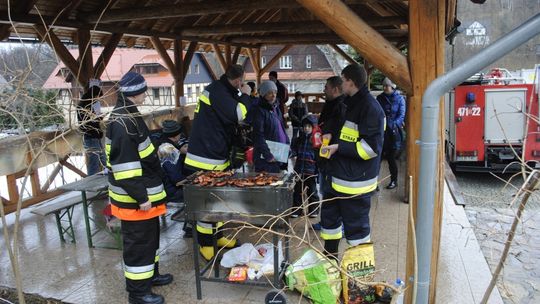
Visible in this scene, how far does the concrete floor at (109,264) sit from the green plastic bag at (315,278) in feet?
0.60

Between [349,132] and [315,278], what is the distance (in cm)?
126

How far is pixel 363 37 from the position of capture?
8.80 ft

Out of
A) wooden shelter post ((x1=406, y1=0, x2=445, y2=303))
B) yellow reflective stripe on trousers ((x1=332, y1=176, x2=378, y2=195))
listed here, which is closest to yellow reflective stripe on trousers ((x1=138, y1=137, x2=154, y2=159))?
yellow reflective stripe on trousers ((x1=332, y1=176, x2=378, y2=195))

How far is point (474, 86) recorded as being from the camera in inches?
364

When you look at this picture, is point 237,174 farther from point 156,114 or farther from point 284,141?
point 156,114

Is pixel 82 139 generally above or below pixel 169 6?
below

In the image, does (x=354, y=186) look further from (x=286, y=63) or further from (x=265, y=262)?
(x=286, y=63)

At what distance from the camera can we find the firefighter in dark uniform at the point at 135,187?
319cm

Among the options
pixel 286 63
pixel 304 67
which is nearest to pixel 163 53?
pixel 304 67

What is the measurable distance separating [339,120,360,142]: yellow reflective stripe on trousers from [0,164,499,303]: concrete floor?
91 centimetres

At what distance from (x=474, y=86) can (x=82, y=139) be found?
820 cm

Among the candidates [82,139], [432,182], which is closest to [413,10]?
[432,182]

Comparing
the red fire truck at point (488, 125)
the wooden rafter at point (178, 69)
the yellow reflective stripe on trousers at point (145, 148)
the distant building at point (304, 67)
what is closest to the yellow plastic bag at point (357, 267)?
the yellow reflective stripe on trousers at point (145, 148)

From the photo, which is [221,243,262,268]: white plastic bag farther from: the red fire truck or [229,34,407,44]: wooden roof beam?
[229,34,407,44]: wooden roof beam
